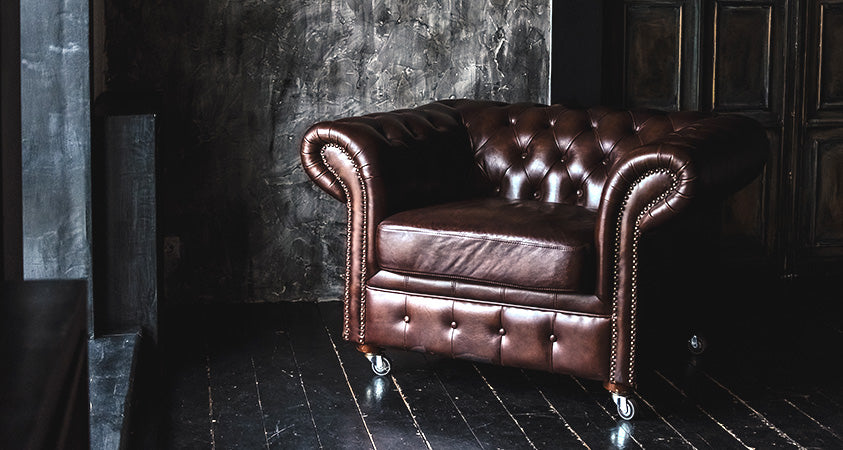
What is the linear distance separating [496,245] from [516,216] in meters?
0.13

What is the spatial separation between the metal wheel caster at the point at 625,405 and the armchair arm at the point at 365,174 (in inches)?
33.1

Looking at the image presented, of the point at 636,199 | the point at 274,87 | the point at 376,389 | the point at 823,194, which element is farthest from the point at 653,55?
the point at 376,389

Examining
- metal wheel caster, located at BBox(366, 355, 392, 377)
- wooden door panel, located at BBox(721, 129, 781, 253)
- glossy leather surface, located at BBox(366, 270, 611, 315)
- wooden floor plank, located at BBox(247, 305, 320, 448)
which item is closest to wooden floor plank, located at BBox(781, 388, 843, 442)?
glossy leather surface, located at BBox(366, 270, 611, 315)

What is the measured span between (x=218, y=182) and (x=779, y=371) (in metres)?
2.27

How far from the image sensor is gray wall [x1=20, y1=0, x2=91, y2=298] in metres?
2.72

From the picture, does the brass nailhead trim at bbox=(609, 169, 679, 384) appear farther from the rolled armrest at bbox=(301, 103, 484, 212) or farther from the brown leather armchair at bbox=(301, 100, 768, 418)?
the rolled armrest at bbox=(301, 103, 484, 212)

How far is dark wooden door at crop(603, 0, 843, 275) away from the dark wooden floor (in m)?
0.94

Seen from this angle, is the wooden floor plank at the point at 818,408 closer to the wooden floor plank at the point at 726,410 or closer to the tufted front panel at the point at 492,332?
the wooden floor plank at the point at 726,410

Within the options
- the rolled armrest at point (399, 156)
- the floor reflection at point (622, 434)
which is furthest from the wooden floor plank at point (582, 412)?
the rolled armrest at point (399, 156)

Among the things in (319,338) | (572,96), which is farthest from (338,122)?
(572,96)

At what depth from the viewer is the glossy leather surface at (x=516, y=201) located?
2703 mm

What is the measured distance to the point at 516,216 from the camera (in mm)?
2924

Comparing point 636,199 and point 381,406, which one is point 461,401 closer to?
point 381,406

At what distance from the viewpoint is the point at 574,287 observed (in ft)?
9.01
